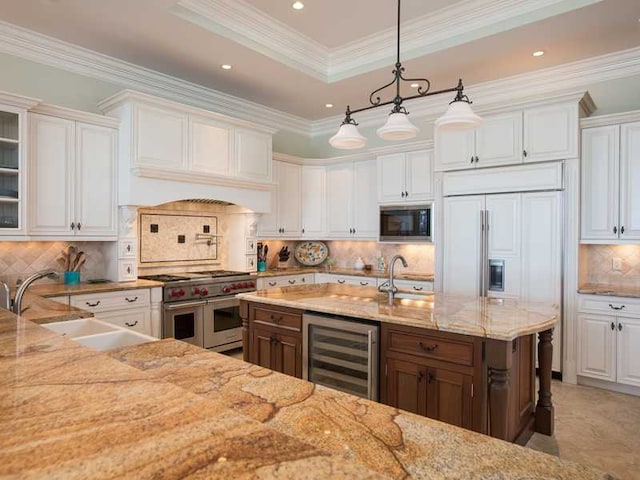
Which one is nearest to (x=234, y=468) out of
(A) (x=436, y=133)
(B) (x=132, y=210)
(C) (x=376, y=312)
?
(C) (x=376, y=312)

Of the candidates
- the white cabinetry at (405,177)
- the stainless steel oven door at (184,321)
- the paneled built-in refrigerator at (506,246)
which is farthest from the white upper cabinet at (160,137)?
the paneled built-in refrigerator at (506,246)

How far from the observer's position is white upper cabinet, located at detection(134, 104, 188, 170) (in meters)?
3.89

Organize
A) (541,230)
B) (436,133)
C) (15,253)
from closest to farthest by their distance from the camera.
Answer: (15,253), (541,230), (436,133)

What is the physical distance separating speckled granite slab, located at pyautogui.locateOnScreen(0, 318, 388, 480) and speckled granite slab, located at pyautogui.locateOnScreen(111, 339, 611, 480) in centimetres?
9

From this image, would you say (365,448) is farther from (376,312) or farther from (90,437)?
(376,312)

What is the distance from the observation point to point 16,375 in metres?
0.99

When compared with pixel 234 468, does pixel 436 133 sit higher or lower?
higher

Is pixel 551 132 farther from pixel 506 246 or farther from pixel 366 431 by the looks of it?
pixel 366 431

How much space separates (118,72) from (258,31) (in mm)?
1506

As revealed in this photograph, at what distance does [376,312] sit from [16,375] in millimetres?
1847

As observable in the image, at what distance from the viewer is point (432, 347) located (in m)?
2.30

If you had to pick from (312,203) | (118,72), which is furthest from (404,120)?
(312,203)

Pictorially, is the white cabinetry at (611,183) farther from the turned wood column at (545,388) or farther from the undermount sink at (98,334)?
the undermount sink at (98,334)

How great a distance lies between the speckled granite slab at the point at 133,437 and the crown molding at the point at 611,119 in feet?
13.5
